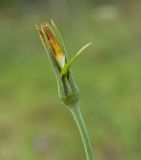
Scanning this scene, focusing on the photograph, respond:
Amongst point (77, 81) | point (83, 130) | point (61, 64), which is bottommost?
point (77, 81)

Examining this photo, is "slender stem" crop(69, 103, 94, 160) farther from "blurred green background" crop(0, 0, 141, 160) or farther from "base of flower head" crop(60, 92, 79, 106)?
"blurred green background" crop(0, 0, 141, 160)

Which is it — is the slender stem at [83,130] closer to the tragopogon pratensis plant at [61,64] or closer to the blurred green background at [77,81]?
the tragopogon pratensis plant at [61,64]

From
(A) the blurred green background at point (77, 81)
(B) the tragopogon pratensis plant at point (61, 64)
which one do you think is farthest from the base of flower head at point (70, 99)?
(A) the blurred green background at point (77, 81)

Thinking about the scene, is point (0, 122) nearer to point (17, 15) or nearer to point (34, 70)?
point (34, 70)

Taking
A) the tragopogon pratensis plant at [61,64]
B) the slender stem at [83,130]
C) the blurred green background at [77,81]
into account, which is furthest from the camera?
the blurred green background at [77,81]

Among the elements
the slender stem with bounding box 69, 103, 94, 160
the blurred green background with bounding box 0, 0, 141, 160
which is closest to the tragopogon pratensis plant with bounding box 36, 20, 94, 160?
the slender stem with bounding box 69, 103, 94, 160

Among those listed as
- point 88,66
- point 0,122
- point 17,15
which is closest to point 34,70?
point 88,66

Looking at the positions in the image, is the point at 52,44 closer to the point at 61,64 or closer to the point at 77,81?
the point at 61,64

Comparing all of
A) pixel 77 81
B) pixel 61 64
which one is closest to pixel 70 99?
pixel 61 64

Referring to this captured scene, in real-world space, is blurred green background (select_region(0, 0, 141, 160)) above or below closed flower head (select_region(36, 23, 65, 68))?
below
